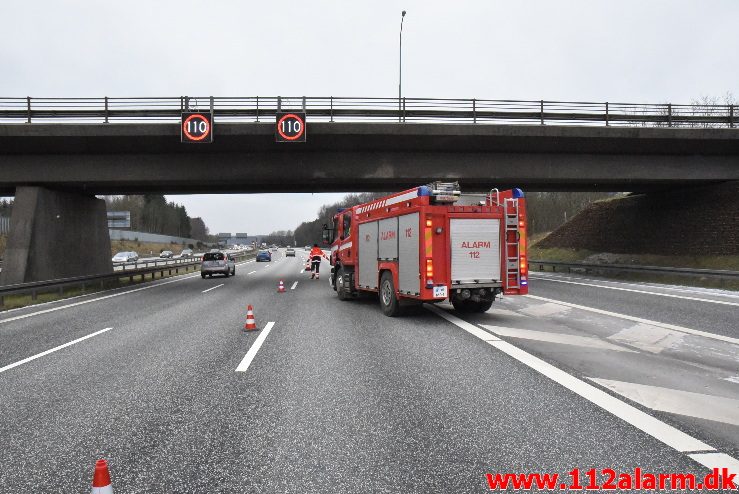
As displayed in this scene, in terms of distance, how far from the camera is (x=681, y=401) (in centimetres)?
466

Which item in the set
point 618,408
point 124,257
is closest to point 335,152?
point 618,408

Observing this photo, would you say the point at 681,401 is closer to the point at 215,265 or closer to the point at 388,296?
the point at 388,296

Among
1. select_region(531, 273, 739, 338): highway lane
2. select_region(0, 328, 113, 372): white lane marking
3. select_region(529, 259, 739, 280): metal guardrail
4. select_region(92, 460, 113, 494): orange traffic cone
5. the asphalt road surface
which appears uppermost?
select_region(529, 259, 739, 280): metal guardrail

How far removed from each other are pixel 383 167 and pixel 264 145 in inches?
196

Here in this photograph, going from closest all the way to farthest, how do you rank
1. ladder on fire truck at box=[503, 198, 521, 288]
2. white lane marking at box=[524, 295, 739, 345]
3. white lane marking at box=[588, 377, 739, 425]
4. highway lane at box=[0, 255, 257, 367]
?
white lane marking at box=[588, 377, 739, 425] < white lane marking at box=[524, 295, 739, 345] < highway lane at box=[0, 255, 257, 367] < ladder on fire truck at box=[503, 198, 521, 288]

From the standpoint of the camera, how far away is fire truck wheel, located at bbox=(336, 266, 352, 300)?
13.7m

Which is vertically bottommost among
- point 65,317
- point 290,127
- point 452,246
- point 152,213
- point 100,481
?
point 65,317

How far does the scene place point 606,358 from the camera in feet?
21.4

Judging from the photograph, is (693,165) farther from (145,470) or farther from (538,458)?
(145,470)

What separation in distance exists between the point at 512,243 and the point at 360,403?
636 centimetres

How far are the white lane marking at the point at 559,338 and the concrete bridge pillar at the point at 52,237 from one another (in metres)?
18.0

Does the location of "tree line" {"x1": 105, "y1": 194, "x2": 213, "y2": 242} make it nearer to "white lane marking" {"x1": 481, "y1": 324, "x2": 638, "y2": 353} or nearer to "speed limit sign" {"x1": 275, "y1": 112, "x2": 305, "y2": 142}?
"speed limit sign" {"x1": 275, "y1": 112, "x2": 305, "y2": 142}

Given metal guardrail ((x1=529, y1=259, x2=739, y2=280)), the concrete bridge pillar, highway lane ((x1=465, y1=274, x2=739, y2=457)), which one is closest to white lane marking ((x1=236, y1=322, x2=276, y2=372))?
highway lane ((x1=465, y1=274, x2=739, y2=457))

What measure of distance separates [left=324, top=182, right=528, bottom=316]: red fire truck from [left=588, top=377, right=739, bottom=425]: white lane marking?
4436 mm
